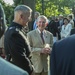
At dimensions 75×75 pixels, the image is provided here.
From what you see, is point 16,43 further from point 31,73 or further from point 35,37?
point 35,37

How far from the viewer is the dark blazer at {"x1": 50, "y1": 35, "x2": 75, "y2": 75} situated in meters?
1.92

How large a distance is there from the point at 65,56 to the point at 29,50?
2.64m

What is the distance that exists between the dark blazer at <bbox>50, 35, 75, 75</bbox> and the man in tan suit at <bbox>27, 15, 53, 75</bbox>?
385cm

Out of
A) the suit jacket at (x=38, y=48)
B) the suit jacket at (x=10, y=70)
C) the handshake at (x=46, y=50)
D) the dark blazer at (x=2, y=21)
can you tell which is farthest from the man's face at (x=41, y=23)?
the suit jacket at (x=10, y=70)

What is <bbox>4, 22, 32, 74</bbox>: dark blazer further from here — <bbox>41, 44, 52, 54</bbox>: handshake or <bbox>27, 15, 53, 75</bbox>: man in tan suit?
<bbox>27, 15, 53, 75</bbox>: man in tan suit

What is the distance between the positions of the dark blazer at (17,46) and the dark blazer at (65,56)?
2.35 metres

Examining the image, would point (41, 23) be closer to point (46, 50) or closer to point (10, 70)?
point (46, 50)

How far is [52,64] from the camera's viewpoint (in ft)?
6.89

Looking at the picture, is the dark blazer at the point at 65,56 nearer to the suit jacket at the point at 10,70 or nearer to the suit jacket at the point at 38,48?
the suit jacket at the point at 10,70

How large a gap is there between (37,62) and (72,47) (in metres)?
4.15

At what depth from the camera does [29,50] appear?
15.0ft

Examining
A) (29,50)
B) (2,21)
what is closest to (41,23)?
(2,21)

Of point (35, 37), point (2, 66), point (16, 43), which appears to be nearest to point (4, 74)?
point (2, 66)

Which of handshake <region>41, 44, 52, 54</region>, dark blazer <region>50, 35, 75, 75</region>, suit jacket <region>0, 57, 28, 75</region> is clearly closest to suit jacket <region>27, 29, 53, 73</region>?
handshake <region>41, 44, 52, 54</region>
